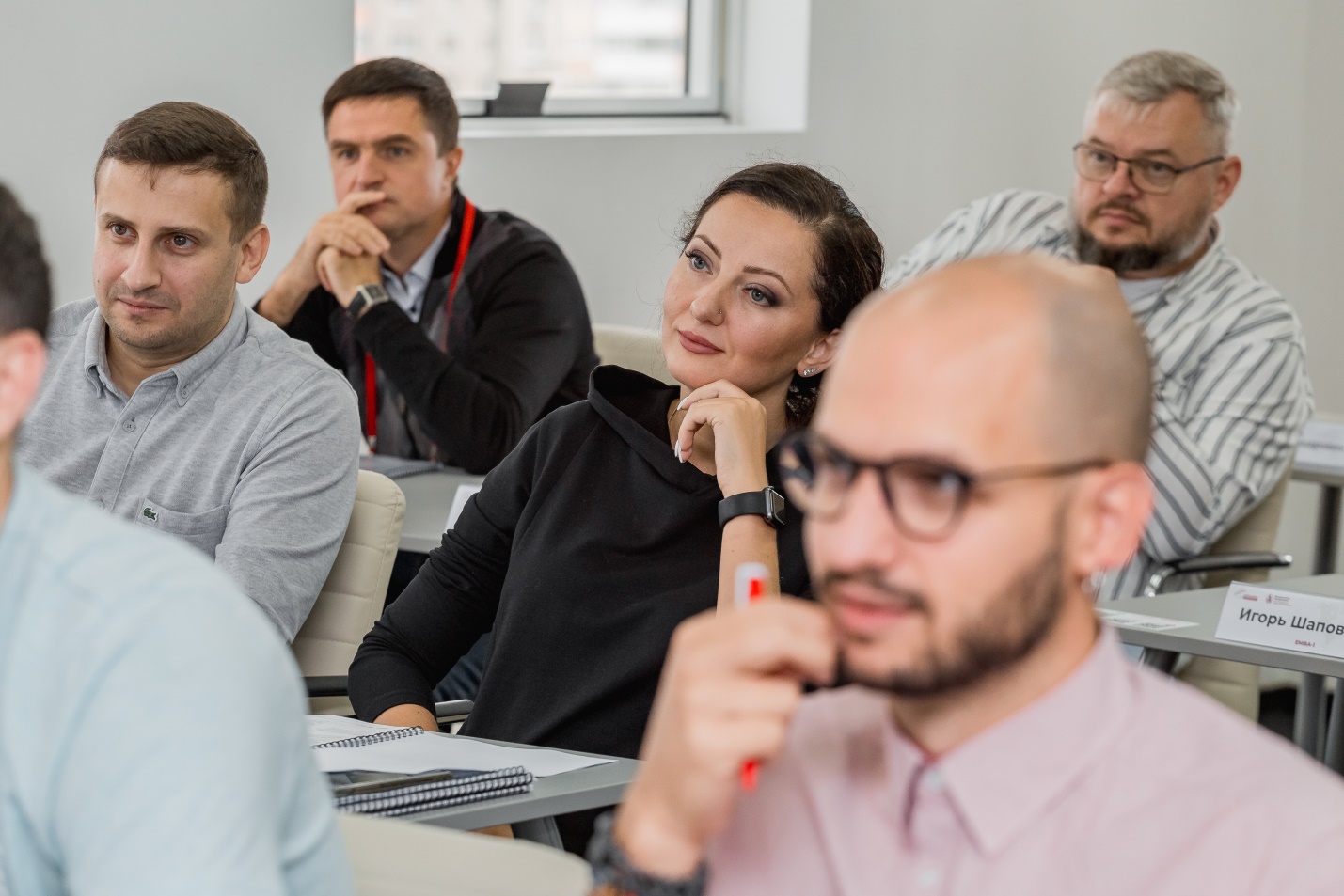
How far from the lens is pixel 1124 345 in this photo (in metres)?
0.95

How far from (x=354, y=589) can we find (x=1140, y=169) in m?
2.27

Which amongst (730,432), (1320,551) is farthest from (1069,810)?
(1320,551)

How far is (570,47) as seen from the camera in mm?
4793

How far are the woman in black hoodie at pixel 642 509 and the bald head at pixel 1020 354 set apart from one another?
97 cm

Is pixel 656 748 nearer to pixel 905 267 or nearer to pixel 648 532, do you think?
pixel 648 532

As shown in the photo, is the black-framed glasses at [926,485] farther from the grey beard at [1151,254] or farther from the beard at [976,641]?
the grey beard at [1151,254]

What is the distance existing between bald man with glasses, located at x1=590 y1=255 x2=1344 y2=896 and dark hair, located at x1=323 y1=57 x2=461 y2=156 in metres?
2.95

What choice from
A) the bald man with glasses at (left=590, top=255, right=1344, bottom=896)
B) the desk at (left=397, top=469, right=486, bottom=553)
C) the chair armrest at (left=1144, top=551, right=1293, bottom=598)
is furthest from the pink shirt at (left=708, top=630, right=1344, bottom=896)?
the chair armrest at (left=1144, top=551, right=1293, bottom=598)

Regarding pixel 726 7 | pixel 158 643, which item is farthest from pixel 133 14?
pixel 158 643

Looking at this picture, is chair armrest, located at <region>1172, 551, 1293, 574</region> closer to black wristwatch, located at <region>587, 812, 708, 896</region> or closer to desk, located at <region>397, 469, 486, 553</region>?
desk, located at <region>397, 469, 486, 553</region>

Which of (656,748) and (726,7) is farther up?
(726,7)

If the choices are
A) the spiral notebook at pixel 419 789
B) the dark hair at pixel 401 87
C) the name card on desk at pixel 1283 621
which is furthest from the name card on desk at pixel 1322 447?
the spiral notebook at pixel 419 789

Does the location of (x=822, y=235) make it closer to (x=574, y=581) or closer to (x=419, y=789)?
(x=574, y=581)

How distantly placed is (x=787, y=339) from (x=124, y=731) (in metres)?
1.32
